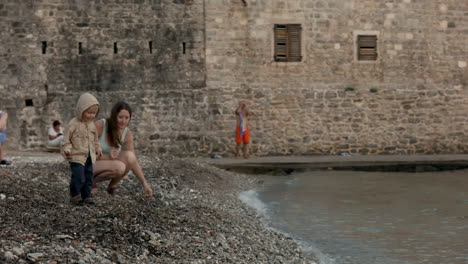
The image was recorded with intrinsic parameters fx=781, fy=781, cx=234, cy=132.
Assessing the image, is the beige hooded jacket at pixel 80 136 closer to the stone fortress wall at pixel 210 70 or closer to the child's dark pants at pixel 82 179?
the child's dark pants at pixel 82 179

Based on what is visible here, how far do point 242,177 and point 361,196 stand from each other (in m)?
3.04

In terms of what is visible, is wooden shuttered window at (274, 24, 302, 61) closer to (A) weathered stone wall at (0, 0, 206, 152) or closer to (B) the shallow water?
(A) weathered stone wall at (0, 0, 206, 152)

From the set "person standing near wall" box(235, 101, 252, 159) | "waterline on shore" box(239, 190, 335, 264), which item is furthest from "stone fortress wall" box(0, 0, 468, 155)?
"waterline on shore" box(239, 190, 335, 264)

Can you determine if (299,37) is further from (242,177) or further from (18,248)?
(18,248)

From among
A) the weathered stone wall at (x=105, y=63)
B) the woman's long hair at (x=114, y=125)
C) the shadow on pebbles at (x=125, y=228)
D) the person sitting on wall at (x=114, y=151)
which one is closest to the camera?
the shadow on pebbles at (x=125, y=228)

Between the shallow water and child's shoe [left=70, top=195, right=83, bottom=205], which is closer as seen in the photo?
child's shoe [left=70, top=195, right=83, bottom=205]

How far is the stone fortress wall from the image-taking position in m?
17.9

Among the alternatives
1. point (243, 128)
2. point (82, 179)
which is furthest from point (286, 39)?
point (82, 179)

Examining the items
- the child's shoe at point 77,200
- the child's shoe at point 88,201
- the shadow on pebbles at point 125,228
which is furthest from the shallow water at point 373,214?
the child's shoe at point 77,200

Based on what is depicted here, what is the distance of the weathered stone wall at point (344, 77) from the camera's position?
1797 centimetres

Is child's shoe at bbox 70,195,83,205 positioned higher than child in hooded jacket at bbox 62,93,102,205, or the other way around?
child in hooded jacket at bbox 62,93,102,205

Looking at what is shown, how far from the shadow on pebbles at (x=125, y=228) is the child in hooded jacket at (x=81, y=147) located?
184mm

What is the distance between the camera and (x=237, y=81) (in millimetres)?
17984

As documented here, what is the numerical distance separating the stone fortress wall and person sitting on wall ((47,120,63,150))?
4.18 ft
